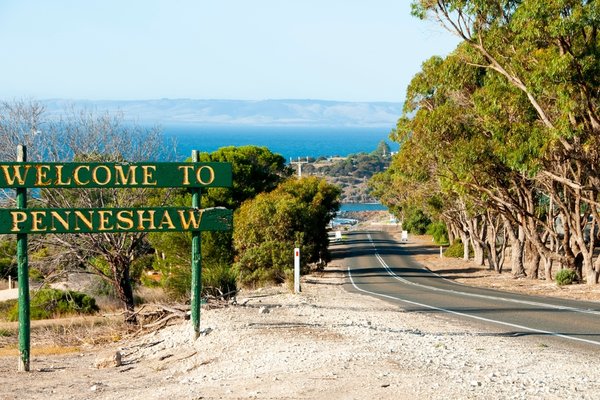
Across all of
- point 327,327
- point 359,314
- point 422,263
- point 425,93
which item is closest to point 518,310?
point 359,314

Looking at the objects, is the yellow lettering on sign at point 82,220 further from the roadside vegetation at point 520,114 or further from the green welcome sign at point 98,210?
the roadside vegetation at point 520,114

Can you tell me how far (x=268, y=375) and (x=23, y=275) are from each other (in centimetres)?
543

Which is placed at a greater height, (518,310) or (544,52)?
(544,52)

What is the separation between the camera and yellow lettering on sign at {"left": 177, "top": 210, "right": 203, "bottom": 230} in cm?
1566

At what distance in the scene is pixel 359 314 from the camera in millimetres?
20047

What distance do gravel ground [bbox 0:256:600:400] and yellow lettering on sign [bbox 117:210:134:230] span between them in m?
2.35

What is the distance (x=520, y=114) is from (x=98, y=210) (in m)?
20.3

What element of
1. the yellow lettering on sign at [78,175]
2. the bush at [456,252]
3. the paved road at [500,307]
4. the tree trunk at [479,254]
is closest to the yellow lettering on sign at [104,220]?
the yellow lettering on sign at [78,175]

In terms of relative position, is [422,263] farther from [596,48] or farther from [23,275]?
[23,275]

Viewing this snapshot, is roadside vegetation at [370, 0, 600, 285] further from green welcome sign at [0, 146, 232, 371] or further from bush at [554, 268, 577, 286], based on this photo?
green welcome sign at [0, 146, 232, 371]

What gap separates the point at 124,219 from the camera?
50.8 feet

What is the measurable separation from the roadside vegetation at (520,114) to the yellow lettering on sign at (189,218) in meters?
15.1

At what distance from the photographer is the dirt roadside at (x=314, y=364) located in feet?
36.6

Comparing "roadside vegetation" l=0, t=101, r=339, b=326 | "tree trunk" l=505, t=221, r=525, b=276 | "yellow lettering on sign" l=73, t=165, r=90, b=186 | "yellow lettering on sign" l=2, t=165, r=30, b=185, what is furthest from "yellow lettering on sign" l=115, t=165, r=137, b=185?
"tree trunk" l=505, t=221, r=525, b=276
